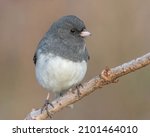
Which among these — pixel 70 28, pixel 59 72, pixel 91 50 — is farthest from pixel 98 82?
pixel 91 50

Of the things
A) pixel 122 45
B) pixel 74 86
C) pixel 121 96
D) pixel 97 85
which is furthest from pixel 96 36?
pixel 97 85

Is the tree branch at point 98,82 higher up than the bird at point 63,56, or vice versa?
the bird at point 63,56

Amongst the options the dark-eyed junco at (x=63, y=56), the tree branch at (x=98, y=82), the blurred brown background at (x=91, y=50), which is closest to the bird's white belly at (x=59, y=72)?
the dark-eyed junco at (x=63, y=56)

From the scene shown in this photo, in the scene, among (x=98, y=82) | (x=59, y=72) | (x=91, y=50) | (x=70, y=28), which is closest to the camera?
(x=98, y=82)

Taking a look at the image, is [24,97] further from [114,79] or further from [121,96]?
[114,79]

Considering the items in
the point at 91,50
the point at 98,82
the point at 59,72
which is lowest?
the point at 98,82

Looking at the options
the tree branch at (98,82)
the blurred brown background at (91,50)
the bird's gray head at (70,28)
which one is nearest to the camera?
the tree branch at (98,82)

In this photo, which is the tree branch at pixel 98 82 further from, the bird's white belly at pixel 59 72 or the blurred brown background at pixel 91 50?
the blurred brown background at pixel 91 50

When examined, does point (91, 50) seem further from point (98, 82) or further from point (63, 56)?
point (98, 82)
